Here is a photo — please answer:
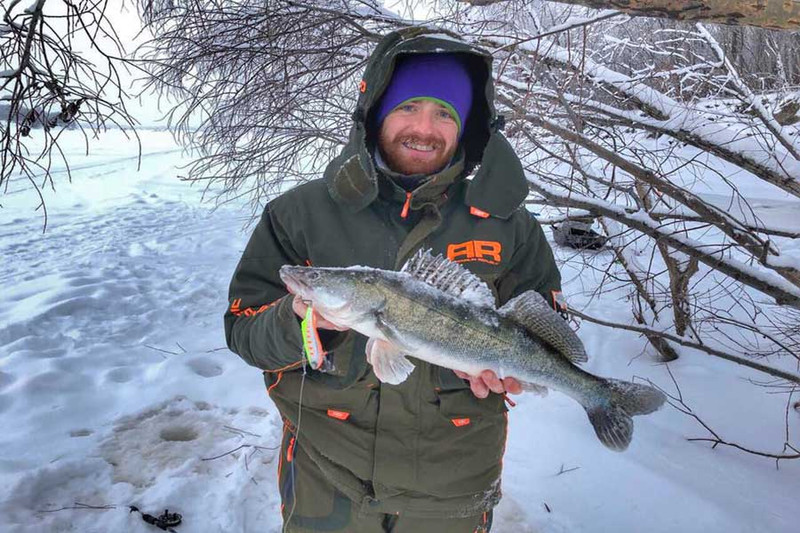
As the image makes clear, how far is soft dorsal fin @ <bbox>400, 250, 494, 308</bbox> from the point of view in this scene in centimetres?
189

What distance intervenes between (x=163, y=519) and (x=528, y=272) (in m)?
2.44

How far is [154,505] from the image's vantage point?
10.0ft

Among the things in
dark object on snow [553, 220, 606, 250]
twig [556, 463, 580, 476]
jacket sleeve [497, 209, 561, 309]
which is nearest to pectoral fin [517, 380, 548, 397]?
jacket sleeve [497, 209, 561, 309]

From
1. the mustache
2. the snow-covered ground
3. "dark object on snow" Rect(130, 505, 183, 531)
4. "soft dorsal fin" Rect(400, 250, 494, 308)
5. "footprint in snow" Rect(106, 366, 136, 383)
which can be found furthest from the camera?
"footprint in snow" Rect(106, 366, 136, 383)

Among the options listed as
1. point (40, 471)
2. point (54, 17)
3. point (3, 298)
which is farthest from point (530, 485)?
point (3, 298)

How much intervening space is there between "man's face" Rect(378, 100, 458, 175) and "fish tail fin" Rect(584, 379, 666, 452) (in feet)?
3.79

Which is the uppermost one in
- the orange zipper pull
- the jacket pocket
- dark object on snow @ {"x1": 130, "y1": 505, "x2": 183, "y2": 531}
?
the orange zipper pull

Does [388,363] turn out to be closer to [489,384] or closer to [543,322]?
[489,384]

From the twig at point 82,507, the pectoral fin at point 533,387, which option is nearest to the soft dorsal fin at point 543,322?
the pectoral fin at point 533,387

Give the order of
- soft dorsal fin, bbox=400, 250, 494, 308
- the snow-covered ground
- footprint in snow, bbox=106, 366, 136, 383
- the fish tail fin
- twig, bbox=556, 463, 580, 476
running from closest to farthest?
1. soft dorsal fin, bbox=400, 250, 494, 308
2. the fish tail fin
3. the snow-covered ground
4. twig, bbox=556, 463, 580, 476
5. footprint in snow, bbox=106, 366, 136, 383

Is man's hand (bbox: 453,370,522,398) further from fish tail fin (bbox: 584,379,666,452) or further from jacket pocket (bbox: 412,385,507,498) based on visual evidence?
fish tail fin (bbox: 584,379,666,452)

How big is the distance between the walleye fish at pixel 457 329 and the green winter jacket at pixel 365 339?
0.66 ft

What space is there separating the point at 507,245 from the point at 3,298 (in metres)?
6.24

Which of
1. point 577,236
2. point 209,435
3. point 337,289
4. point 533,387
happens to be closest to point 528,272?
point 533,387
